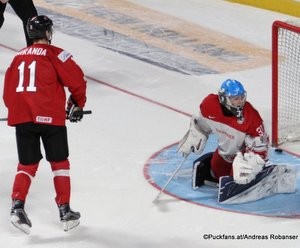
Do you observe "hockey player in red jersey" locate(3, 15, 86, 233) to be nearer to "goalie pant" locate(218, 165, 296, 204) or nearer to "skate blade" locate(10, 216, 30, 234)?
"skate blade" locate(10, 216, 30, 234)

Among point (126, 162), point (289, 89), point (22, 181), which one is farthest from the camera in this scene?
point (289, 89)

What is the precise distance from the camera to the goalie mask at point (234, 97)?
4.73m

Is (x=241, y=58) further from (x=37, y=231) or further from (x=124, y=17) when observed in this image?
(x=37, y=231)

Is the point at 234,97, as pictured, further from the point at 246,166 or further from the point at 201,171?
the point at 201,171

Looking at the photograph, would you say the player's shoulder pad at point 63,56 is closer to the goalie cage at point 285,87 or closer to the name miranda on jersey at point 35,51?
the name miranda on jersey at point 35,51

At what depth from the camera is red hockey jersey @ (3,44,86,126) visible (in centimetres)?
432

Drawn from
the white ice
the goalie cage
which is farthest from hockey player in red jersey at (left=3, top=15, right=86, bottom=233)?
the goalie cage

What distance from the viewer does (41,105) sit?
4312 mm

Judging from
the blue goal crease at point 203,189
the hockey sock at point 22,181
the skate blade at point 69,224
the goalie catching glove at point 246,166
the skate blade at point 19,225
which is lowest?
the blue goal crease at point 203,189

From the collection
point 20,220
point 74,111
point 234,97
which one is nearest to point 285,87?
point 234,97

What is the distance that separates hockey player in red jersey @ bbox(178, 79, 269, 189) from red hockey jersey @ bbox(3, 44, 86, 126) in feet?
2.51

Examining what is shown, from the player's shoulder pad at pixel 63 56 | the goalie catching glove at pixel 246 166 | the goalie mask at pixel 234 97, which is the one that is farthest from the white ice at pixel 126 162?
the player's shoulder pad at pixel 63 56

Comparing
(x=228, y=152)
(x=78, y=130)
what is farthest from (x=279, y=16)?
(x=228, y=152)

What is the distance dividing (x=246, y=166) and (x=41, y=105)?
1017 mm
